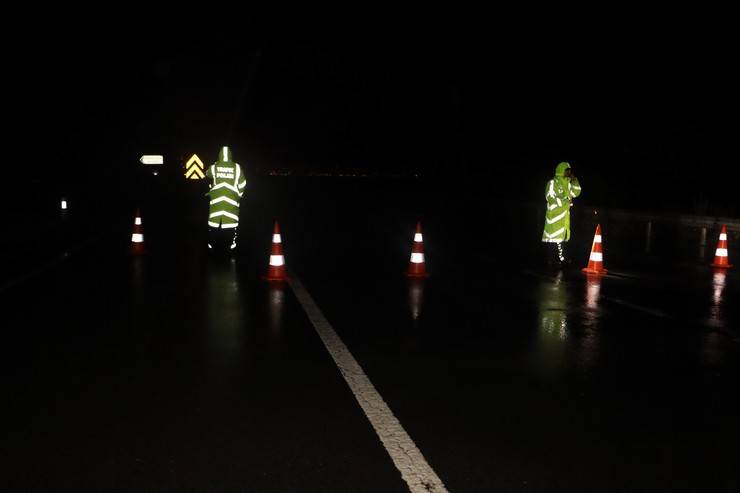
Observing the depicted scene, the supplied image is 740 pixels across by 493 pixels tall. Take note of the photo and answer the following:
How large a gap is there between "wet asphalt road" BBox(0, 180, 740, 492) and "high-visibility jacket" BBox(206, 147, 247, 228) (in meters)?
2.02

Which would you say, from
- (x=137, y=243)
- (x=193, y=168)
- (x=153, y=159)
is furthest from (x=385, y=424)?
(x=153, y=159)

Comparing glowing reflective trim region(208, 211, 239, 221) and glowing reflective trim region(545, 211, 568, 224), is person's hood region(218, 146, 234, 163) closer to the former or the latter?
glowing reflective trim region(208, 211, 239, 221)

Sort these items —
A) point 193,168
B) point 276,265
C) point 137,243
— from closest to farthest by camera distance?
point 276,265
point 137,243
point 193,168

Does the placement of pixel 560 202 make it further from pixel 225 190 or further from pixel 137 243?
pixel 137 243

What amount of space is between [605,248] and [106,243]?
429 inches

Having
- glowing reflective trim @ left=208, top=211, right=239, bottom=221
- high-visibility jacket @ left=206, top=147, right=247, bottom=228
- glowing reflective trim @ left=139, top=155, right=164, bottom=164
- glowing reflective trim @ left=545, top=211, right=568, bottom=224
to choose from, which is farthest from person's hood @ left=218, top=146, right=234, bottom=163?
glowing reflective trim @ left=139, top=155, right=164, bottom=164

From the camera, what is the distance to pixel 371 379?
6191mm

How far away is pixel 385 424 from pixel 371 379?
→ 44.4 inches

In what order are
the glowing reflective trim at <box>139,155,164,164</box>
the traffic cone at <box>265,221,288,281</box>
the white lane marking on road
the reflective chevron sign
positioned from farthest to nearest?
the glowing reflective trim at <box>139,155,164,164</box> < the reflective chevron sign < the traffic cone at <box>265,221,288,281</box> < the white lane marking on road

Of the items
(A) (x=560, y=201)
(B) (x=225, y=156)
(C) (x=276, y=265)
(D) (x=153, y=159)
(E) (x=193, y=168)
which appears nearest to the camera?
(C) (x=276, y=265)

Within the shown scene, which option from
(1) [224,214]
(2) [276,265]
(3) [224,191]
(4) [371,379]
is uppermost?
(3) [224,191]

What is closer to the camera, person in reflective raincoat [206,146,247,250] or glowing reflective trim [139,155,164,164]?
person in reflective raincoat [206,146,247,250]

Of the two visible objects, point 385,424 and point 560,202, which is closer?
A: point 385,424

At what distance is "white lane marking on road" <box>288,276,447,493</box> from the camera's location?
4.18m
